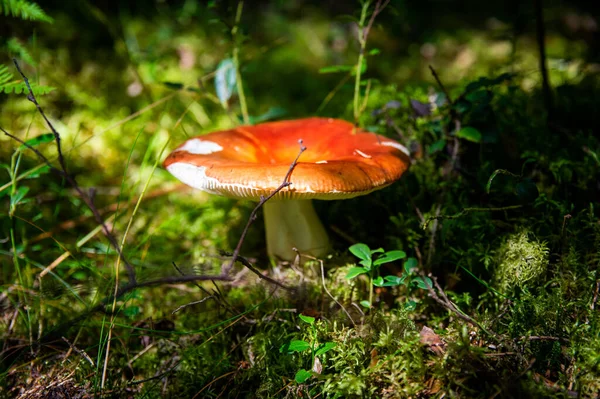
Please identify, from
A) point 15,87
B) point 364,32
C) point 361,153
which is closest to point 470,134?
point 361,153

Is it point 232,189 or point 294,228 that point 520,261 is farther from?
point 232,189

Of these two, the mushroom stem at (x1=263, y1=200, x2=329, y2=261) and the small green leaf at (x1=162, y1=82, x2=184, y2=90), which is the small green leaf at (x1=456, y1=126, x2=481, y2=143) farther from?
the small green leaf at (x1=162, y1=82, x2=184, y2=90)

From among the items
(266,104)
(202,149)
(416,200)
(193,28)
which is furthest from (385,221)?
(193,28)

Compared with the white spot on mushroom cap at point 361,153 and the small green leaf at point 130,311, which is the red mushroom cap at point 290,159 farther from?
the small green leaf at point 130,311

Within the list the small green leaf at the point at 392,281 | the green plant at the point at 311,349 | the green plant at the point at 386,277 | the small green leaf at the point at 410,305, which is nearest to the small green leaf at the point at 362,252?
the green plant at the point at 386,277

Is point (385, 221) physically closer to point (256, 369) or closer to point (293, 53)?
point (256, 369)

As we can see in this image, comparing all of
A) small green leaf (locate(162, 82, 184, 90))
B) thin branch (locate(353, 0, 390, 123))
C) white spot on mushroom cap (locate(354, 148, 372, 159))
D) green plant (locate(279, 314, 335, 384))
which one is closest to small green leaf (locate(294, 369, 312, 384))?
green plant (locate(279, 314, 335, 384))
